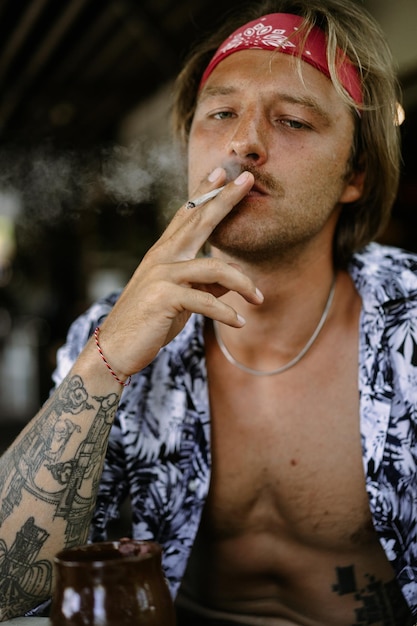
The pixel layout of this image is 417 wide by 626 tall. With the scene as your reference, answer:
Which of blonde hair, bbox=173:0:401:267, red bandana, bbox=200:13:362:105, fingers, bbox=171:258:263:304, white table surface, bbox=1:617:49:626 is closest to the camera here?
white table surface, bbox=1:617:49:626

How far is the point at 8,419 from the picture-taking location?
9.47 m

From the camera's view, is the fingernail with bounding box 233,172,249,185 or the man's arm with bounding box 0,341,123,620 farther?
the fingernail with bounding box 233,172,249,185

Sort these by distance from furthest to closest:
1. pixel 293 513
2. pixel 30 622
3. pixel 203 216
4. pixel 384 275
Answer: pixel 384 275 → pixel 293 513 → pixel 203 216 → pixel 30 622

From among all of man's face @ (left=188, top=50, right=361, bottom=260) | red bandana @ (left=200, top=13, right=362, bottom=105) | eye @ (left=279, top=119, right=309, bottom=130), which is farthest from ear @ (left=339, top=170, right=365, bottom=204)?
eye @ (left=279, top=119, right=309, bottom=130)

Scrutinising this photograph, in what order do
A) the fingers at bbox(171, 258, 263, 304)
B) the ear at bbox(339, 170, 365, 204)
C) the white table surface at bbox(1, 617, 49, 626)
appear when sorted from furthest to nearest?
the ear at bbox(339, 170, 365, 204) → the fingers at bbox(171, 258, 263, 304) → the white table surface at bbox(1, 617, 49, 626)

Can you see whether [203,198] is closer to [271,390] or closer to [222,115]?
[222,115]

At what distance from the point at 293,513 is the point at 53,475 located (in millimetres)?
791

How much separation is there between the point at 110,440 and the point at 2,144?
906 cm

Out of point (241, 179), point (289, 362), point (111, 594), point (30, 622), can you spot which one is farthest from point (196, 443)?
point (111, 594)

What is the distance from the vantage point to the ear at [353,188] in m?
2.44

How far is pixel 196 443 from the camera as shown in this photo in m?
2.05

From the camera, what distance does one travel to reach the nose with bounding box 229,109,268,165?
1.89 m

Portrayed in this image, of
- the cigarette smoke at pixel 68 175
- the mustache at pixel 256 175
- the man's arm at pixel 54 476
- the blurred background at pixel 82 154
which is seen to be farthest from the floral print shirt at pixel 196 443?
the cigarette smoke at pixel 68 175

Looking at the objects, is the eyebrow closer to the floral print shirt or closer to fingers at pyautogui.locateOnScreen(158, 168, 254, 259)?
fingers at pyautogui.locateOnScreen(158, 168, 254, 259)
